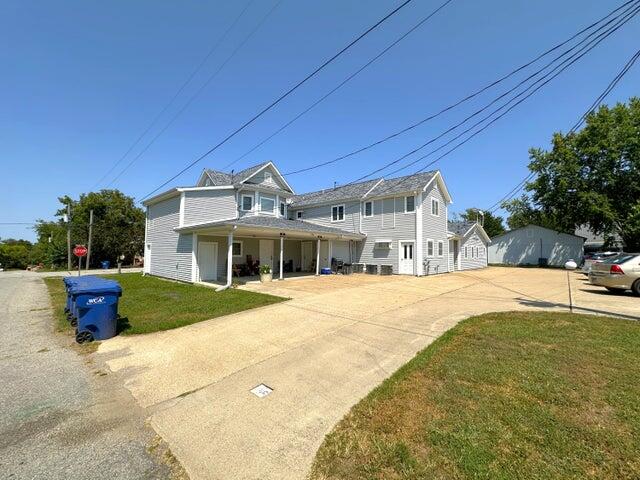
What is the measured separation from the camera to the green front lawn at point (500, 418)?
2.57 m

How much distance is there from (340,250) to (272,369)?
18764mm

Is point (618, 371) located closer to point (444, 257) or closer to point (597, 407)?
point (597, 407)

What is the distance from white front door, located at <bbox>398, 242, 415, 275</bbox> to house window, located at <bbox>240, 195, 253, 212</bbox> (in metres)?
10.2

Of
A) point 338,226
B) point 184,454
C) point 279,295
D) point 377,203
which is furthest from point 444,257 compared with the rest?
point 184,454

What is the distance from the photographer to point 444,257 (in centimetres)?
2334

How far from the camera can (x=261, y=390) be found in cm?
421

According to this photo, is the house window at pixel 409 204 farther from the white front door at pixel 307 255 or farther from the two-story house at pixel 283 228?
the white front door at pixel 307 255

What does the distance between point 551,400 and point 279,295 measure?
929 centimetres

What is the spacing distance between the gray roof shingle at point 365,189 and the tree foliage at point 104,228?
2271cm

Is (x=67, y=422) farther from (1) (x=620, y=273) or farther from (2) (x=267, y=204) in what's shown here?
(2) (x=267, y=204)

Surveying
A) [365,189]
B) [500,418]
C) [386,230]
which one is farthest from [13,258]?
[500,418]

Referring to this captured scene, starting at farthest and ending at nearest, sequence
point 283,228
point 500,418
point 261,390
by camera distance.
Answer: point 283,228, point 261,390, point 500,418

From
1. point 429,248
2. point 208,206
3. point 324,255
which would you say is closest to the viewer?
point 208,206

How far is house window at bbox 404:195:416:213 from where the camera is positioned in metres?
20.0
